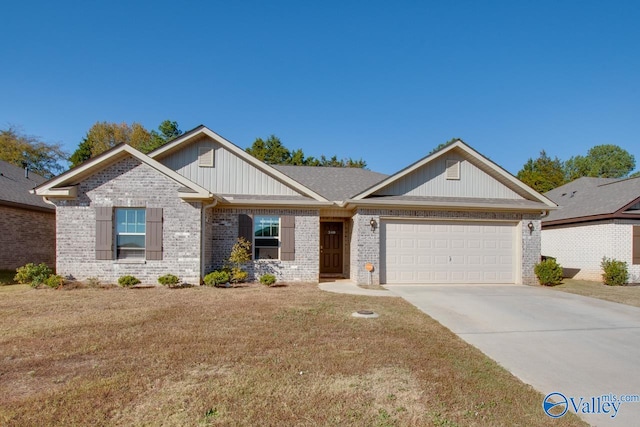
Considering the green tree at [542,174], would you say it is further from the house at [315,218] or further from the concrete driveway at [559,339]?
the concrete driveway at [559,339]

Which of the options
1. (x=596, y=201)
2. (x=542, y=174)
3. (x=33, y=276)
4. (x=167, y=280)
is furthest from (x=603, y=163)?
(x=33, y=276)

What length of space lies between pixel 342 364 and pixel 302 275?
8074mm

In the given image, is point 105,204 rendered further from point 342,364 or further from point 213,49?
point 342,364

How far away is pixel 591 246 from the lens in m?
15.2

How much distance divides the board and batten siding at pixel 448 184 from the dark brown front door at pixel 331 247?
2.99 metres

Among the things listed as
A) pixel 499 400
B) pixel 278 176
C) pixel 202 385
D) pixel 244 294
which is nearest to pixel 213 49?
pixel 278 176

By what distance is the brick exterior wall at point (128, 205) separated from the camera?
11.1m

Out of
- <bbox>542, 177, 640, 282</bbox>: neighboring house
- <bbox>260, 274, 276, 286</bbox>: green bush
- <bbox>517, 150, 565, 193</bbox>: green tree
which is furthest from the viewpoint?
<bbox>517, 150, 565, 193</bbox>: green tree

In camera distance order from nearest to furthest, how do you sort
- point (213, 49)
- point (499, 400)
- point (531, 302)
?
point (499, 400)
point (531, 302)
point (213, 49)

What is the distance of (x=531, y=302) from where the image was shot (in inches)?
372

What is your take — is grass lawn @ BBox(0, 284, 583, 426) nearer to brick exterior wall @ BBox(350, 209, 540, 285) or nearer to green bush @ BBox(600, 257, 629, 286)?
brick exterior wall @ BBox(350, 209, 540, 285)

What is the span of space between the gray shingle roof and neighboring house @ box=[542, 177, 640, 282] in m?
8.45

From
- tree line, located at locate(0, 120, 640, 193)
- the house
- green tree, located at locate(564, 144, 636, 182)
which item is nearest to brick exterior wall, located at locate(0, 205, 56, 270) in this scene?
the house

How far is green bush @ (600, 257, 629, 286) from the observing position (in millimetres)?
13570
